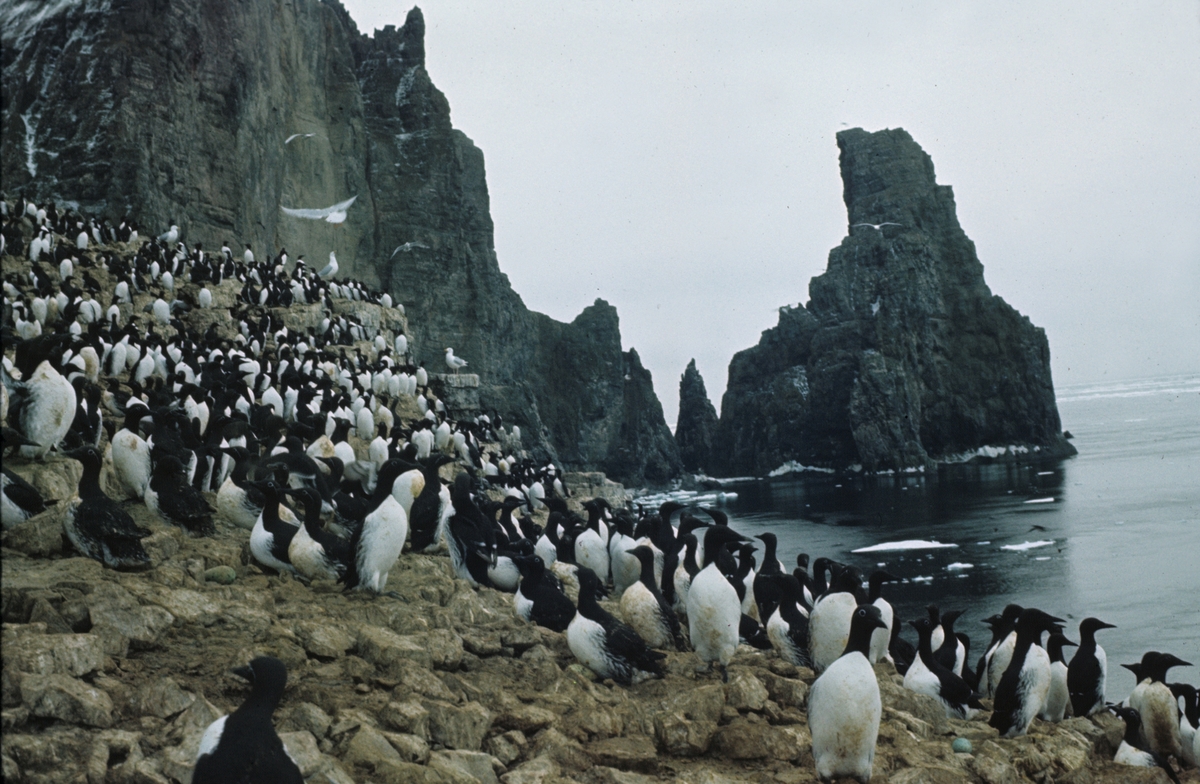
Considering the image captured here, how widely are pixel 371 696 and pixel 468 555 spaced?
168 inches

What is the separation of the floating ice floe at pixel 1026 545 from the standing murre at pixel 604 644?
26068mm

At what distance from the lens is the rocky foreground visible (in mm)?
4609

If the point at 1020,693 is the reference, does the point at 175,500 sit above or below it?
above

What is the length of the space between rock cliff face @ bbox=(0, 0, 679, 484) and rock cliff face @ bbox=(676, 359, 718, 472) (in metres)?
3.17

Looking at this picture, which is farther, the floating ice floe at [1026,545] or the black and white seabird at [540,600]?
the floating ice floe at [1026,545]

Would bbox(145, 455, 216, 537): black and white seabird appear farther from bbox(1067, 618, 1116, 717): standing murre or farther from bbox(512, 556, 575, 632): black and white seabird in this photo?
bbox(1067, 618, 1116, 717): standing murre

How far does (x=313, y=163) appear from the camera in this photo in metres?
60.4

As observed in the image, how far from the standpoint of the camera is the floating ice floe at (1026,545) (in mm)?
30266

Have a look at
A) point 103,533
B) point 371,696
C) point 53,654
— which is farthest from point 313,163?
point 53,654

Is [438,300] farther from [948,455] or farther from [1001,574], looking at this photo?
[1001,574]

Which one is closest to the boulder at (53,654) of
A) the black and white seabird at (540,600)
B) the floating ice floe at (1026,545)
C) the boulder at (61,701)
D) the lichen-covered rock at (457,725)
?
the boulder at (61,701)

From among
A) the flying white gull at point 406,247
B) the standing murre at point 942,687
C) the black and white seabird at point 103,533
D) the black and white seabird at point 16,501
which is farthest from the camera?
the flying white gull at point 406,247

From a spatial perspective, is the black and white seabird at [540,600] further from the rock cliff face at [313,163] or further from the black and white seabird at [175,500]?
the rock cliff face at [313,163]

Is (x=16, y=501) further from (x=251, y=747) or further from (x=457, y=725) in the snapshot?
(x=251, y=747)
